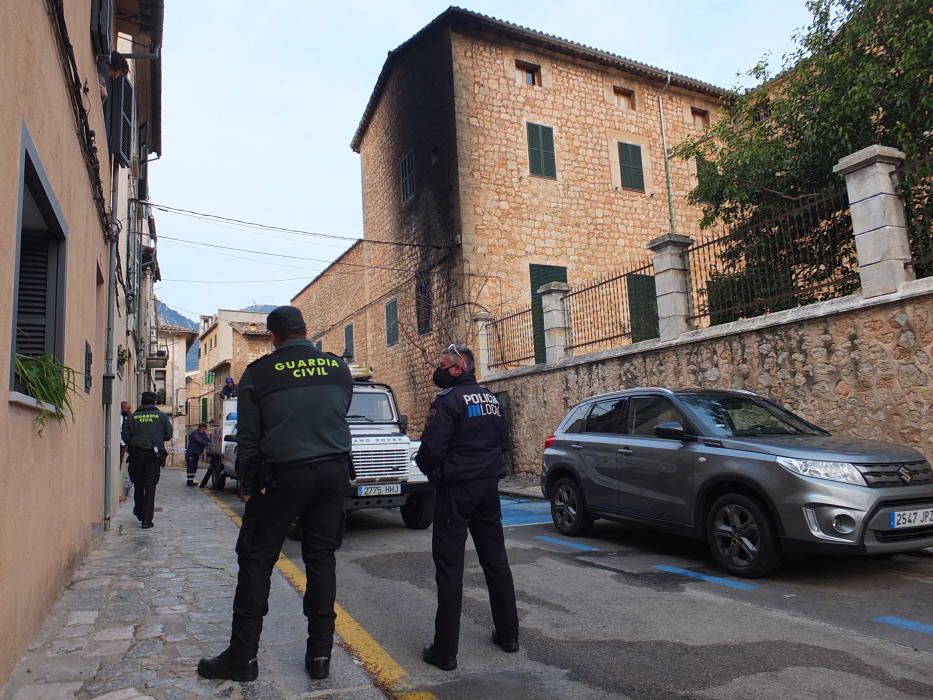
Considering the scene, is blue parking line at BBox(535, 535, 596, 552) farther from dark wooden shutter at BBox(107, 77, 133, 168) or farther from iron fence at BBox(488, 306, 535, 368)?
iron fence at BBox(488, 306, 535, 368)

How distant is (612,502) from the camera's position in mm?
7516

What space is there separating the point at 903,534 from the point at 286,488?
15.8 feet

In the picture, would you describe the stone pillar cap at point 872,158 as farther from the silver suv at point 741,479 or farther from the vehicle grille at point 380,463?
the vehicle grille at point 380,463

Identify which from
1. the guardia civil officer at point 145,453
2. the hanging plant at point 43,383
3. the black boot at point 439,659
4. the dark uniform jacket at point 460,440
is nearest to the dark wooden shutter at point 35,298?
the hanging plant at point 43,383

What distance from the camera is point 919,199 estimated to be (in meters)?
8.96

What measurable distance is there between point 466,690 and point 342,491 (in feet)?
3.89

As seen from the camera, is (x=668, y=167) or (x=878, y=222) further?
(x=668, y=167)

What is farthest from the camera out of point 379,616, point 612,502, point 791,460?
point 612,502

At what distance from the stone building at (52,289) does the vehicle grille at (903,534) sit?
5792 mm

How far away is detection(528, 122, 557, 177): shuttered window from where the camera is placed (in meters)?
19.6

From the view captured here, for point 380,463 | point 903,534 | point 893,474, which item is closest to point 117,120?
point 380,463

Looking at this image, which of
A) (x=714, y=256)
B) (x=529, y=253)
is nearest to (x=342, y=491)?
(x=714, y=256)

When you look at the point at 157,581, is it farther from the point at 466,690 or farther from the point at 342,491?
the point at 466,690

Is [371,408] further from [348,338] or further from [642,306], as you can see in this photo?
[348,338]
